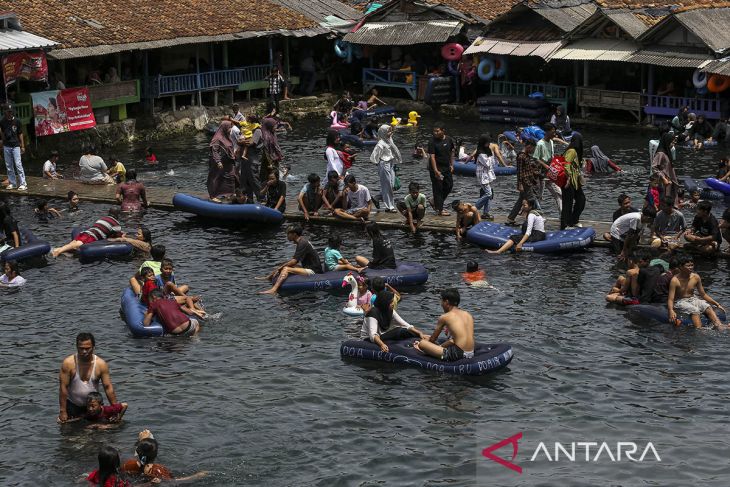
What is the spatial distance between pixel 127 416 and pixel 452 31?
29.7 m

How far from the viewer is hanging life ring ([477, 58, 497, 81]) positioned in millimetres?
43531

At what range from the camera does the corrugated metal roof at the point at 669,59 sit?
3825cm

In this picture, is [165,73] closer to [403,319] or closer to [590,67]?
→ [590,67]

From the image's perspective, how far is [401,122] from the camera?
42500 mm

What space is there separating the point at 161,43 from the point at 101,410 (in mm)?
24934

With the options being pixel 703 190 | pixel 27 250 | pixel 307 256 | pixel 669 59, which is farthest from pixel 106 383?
pixel 669 59

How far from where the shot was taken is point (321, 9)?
47719 mm

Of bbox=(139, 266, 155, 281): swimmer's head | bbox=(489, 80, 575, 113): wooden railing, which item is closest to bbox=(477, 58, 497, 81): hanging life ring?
bbox=(489, 80, 575, 113): wooden railing

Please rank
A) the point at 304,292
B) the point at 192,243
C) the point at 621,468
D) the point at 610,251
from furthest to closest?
the point at 192,243, the point at 610,251, the point at 304,292, the point at 621,468

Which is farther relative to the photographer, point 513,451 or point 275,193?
point 275,193

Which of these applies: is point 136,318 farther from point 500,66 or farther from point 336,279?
point 500,66

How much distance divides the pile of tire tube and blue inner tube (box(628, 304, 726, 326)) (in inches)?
848

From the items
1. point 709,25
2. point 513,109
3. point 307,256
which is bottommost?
point 307,256

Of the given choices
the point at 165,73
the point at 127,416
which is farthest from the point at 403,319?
the point at 165,73
